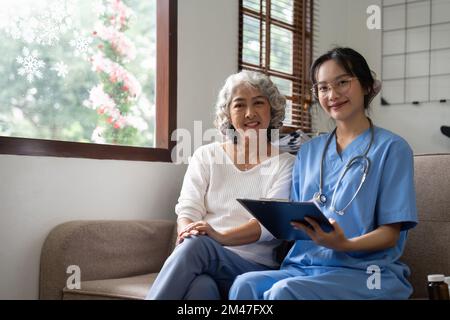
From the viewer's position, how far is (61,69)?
247cm

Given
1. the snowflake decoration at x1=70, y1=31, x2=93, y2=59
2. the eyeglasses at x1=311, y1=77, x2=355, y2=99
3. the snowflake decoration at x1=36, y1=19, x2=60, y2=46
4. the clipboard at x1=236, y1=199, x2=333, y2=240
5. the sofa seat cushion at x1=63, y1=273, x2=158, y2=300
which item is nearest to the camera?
the clipboard at x1=236, y1=199, x2=333, y2=240

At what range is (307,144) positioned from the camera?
2.06 meters

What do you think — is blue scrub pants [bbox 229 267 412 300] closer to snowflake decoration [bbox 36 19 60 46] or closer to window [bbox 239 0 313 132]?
snowflake decoration [bbox 36 19 60 46]

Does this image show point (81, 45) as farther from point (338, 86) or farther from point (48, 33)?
point (338, 86)

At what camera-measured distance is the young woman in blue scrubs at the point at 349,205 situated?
5.55 feet

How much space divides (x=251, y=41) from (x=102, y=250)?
153cm

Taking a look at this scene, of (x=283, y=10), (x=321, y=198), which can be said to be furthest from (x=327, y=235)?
(x=283, y=10)

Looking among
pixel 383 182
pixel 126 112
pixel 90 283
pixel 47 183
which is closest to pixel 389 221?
pixel 383 182

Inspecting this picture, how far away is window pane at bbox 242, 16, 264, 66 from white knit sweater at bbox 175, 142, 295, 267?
3.58ft

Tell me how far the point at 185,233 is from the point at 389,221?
61cm

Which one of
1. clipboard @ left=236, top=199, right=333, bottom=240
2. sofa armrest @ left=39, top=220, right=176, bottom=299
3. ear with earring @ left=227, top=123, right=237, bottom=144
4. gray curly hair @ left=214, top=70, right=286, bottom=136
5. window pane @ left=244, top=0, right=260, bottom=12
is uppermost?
window pane @ left=244, top=0, right=260, bottom=12

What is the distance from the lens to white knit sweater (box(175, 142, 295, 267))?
2102mm

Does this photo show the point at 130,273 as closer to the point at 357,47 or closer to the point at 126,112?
the point at 126,112

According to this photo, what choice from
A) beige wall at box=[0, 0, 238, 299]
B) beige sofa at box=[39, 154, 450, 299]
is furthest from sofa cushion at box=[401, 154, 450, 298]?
beige wall at box=[0, 0, 238, 299]
